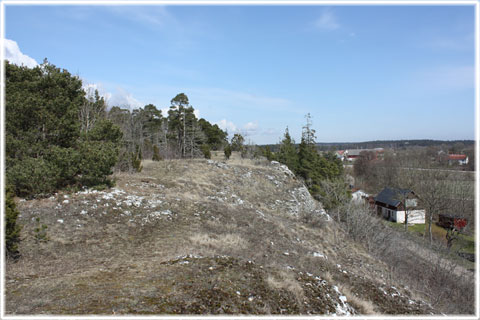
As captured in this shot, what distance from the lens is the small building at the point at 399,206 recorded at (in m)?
29.0

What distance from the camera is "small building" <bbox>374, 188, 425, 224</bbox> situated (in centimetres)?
2898

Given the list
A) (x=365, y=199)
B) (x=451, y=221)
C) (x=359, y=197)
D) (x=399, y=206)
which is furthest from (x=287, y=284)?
(x=365, y=199)

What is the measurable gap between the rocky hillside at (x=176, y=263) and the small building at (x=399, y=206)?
64.3 ft

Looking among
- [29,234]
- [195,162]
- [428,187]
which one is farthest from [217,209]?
[428,187]

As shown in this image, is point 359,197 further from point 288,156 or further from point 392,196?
point 288,156

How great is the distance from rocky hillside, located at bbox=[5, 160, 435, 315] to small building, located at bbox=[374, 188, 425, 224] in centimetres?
1961

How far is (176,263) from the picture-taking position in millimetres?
6324

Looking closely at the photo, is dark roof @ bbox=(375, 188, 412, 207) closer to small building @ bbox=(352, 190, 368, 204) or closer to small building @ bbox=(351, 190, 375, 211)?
small building @ bbox=(351, 190, 375, 211)

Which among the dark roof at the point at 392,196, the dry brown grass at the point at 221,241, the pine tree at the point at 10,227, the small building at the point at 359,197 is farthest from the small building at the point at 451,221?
the pine tree at the point at 10,227

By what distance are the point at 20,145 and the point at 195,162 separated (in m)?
15.4

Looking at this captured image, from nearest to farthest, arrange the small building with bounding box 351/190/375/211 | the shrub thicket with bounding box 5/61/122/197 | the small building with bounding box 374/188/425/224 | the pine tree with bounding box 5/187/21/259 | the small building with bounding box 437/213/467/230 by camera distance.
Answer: the pine tree with bounding box 5/187/21/259
the shrub thicket with bounding box 5/61/122/197
the small building with bounding box 437/213/467/230
the small building with bounding box 351/190/375/211
the small building with bounding box 374/188/425/224

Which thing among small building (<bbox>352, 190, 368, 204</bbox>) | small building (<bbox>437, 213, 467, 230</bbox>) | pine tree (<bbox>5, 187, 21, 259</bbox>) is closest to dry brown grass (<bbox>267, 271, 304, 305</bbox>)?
pine tree (<bbox>5, 187, 21, 259</bbox>)

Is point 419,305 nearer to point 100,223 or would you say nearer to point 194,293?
point 194,293

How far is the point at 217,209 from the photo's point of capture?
12.4m
